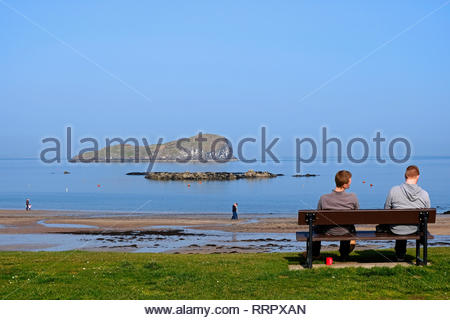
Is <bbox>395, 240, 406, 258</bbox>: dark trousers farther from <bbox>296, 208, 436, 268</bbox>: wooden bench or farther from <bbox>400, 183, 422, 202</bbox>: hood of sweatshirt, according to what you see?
<bbox>400, 183, 422, 202</bbox>: hood of sweatshirt

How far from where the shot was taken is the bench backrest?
29.8 feet

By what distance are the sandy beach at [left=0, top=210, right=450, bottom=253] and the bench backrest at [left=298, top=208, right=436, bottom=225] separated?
31.2ft

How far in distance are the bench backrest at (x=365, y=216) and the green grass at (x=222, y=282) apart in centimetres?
87

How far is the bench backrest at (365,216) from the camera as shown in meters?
9.08

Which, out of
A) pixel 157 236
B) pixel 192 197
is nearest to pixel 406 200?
pixel 157 236

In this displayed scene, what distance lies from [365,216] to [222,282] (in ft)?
9.47

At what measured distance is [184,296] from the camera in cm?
714

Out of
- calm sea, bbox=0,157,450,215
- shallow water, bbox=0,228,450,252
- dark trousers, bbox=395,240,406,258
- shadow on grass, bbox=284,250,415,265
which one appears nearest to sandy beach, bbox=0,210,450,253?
shallow water, bbox=0,228,450,252

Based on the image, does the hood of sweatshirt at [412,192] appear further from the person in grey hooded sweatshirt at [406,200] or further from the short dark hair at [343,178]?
the short dark hair at [343,178]

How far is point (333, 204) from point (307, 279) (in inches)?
69.0

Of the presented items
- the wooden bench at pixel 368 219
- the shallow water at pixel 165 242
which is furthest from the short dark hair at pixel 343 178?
the shallow water at pixel 165 242

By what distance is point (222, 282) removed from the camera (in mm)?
8031

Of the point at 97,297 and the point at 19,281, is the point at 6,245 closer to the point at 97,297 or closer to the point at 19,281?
the point at 19,281
